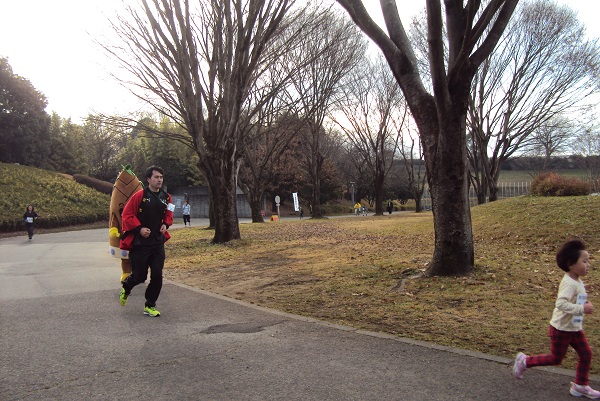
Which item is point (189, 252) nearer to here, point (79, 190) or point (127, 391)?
point (127, 391)

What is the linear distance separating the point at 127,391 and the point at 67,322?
264cm

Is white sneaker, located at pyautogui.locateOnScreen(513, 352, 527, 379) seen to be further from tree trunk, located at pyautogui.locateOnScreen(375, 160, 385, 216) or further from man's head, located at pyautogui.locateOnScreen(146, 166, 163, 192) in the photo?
tree trunk, located at pyautogui.locateOnScreen(375, 160, 385, 216)

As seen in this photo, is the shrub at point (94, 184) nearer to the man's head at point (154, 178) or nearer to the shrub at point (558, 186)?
the shrub at point (558, 186)

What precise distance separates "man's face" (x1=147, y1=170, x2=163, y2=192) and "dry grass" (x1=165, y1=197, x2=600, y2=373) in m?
2.15

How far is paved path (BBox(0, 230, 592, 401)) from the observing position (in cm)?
346

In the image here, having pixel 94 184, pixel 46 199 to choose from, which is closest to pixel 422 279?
pixel 46 199

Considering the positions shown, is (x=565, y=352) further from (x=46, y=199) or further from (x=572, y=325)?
(x=46, y=199)

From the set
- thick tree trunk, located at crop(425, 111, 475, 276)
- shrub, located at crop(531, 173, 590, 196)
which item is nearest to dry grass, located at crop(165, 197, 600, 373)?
thick tree trunk, located at crop(425, 111, 475, 276)

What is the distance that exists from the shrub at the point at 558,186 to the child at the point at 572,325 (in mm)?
15883

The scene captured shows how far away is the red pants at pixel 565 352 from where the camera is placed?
3.28 m

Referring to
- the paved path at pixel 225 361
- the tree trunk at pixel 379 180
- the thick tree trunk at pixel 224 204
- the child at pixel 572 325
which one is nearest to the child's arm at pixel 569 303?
the child at pixel 572 325

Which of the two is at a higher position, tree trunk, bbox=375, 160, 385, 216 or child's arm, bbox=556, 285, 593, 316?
tree trunk, bbox=375, 160, 385, 216

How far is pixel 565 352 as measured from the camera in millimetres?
3410

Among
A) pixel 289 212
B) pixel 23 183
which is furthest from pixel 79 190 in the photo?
pixel 289 212
